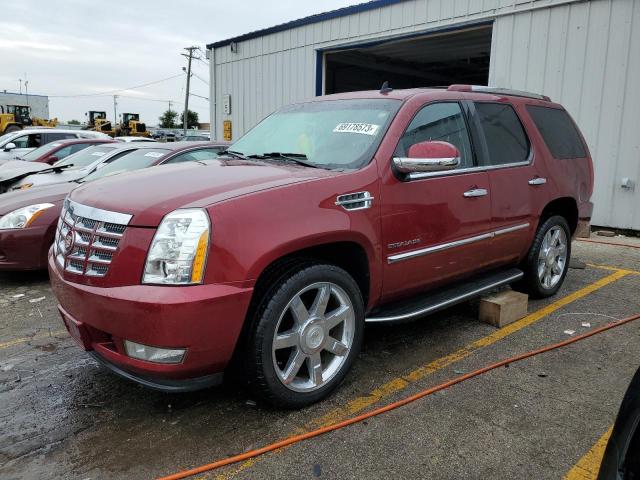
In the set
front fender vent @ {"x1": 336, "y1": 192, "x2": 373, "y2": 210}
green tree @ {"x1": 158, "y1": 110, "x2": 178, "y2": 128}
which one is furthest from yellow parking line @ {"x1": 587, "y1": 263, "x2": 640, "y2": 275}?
green tree @ {"x1": 158, "y1": 110, "x2": 178, "y2": 128}

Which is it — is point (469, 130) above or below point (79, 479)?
above

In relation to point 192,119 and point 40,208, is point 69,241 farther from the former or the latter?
point 192,119

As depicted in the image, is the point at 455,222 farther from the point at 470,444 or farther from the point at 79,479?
the point at 79,479

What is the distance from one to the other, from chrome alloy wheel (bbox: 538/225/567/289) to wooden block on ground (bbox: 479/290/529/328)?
0.52m

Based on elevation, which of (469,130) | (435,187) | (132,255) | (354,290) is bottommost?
(354,290)

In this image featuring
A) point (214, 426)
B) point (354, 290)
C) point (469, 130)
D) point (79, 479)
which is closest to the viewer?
point (79, 479)

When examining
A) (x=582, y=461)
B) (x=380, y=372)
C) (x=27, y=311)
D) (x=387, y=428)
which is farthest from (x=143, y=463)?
(x=27, y=311)

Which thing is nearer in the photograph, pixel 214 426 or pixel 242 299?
pixel 242 299

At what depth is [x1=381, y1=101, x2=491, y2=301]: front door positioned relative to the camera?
3309mm

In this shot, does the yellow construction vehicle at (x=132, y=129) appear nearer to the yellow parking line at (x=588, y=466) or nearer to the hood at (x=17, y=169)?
the hood at (x=17, y=169)

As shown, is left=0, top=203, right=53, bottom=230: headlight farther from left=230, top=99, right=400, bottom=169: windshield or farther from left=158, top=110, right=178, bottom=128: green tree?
left=158, top=110, right=178, bottom=128: green tree

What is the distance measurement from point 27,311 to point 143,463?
9.60 ft

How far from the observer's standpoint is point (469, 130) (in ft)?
13.3

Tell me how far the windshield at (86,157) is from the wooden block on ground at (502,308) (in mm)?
6154
